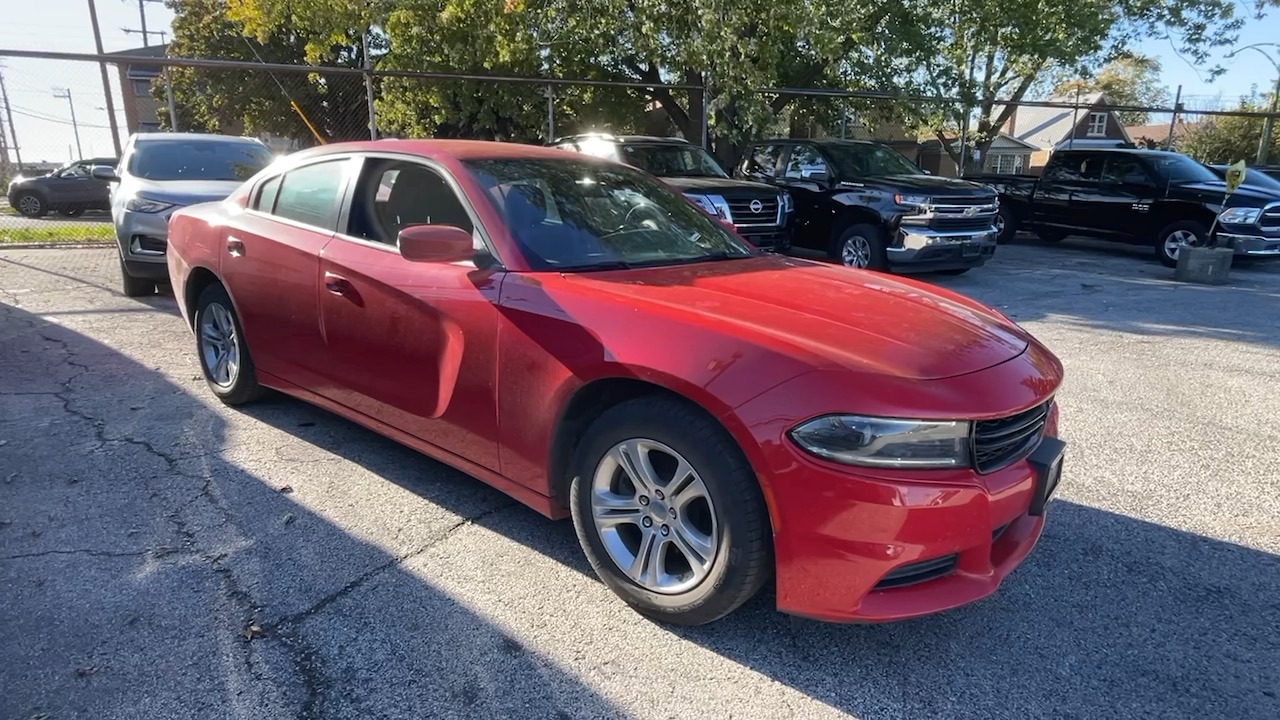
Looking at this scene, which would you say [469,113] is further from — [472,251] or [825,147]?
[472,251]

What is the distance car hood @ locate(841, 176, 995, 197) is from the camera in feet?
32.0

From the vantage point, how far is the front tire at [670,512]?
2.47m

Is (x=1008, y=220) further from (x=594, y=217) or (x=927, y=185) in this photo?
(x=594, y=217)

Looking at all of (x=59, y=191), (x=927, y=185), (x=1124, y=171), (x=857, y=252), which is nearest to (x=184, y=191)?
(x=857, y=252)

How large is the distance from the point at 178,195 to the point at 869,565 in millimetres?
7754

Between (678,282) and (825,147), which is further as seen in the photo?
(825,147)

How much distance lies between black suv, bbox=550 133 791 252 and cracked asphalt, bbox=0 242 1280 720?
523 centimetres

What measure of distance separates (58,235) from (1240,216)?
18244 mm

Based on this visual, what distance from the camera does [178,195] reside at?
25.5 ft

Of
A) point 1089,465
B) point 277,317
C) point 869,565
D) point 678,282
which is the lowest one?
point 1089,465

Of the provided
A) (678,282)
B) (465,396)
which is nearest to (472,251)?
(465,396)

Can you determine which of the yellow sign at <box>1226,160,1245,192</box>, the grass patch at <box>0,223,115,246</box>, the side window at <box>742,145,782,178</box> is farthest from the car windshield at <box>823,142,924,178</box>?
the grass patch at <box>0,223,115,246</box>

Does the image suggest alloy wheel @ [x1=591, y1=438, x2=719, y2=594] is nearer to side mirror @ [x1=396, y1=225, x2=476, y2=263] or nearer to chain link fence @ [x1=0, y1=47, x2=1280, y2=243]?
side mirror @ [x1=396, y1=225, x2=476, y2=263]

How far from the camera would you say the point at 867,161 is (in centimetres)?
1090
